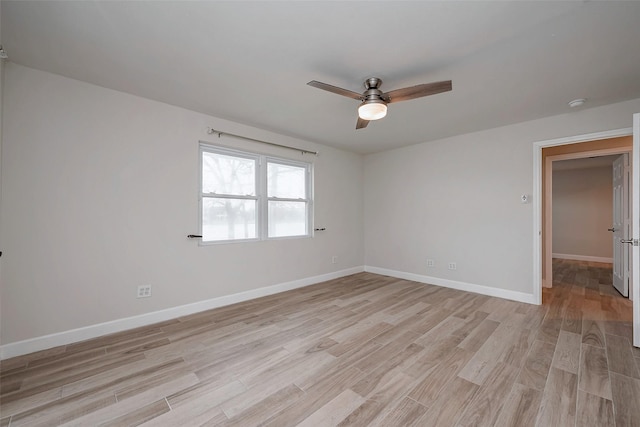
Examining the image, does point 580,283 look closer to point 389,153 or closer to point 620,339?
point 620,339

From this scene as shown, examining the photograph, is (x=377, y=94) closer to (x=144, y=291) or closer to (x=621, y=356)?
(x=621, y=356)

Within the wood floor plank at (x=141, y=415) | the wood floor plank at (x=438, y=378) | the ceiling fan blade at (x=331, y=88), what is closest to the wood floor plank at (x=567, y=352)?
the wood floor plank at (x=438, y=378)

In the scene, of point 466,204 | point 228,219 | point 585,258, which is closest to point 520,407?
point 466,204

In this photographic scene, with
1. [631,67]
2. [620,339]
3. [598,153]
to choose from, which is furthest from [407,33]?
[598,153]

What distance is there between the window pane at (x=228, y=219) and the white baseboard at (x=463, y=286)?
2.82 m

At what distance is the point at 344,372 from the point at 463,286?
307cm

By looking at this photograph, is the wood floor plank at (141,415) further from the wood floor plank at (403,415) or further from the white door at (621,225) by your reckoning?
the white door at (621,225)

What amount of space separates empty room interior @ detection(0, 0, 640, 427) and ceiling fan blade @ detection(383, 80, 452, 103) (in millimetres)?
31

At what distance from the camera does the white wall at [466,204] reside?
12.0 ft

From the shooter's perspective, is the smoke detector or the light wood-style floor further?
the smoke detector

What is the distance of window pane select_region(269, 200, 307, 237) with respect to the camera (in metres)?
4.18

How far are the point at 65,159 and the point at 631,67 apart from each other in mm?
5152

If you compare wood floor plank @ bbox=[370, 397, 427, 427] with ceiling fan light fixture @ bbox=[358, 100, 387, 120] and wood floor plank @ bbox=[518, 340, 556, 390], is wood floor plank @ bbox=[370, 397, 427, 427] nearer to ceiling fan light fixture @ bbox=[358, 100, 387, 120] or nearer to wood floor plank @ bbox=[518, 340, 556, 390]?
wood floor plank @ bbox=[518, 340, 556, 390]

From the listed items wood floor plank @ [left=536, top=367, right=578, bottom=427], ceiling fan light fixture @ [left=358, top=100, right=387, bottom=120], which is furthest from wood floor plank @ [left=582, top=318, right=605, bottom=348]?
ceiling fan light fixture @ [left=358, top=100, right=387, bottom=120]
